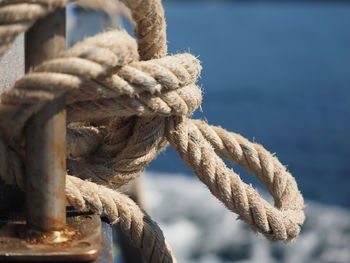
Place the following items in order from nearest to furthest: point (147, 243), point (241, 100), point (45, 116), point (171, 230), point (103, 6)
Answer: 1. point (45, 116)
2. point (147, 243)
3. point (103, 6)
4. point (171, 230)
5. point (241, 100)

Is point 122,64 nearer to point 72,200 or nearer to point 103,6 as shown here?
point 72,200

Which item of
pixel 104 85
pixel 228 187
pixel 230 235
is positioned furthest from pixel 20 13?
pixel 230 235

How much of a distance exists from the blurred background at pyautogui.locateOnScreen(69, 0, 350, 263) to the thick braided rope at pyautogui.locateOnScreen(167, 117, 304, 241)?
0.15m

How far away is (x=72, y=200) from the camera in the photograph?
43.1 inches

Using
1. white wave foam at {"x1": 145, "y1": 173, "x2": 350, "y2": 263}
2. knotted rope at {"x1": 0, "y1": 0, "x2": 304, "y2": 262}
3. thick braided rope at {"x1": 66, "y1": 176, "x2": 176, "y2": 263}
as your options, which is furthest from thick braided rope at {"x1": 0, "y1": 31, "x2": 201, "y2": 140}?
white wave foam at {"x1": 145, "y1": 173, "x2": 350, "y2": 263}

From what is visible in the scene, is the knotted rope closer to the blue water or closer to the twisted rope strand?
the twisted rope strand

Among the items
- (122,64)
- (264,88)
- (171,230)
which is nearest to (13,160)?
(122,64)

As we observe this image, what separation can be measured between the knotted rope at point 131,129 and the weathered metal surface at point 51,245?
0.23 feet

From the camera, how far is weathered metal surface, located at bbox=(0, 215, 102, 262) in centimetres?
95

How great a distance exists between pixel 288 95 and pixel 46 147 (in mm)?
16257

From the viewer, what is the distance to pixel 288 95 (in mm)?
16875

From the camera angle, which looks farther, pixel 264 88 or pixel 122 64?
pixel 264 88

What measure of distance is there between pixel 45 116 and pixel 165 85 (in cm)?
25

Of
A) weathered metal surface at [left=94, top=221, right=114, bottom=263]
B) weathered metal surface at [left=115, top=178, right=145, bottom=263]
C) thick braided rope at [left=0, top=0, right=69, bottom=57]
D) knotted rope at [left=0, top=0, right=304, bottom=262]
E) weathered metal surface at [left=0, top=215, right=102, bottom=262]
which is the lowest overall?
weathered metal surface at [left=115, top=178, right=145, bottom=263]
